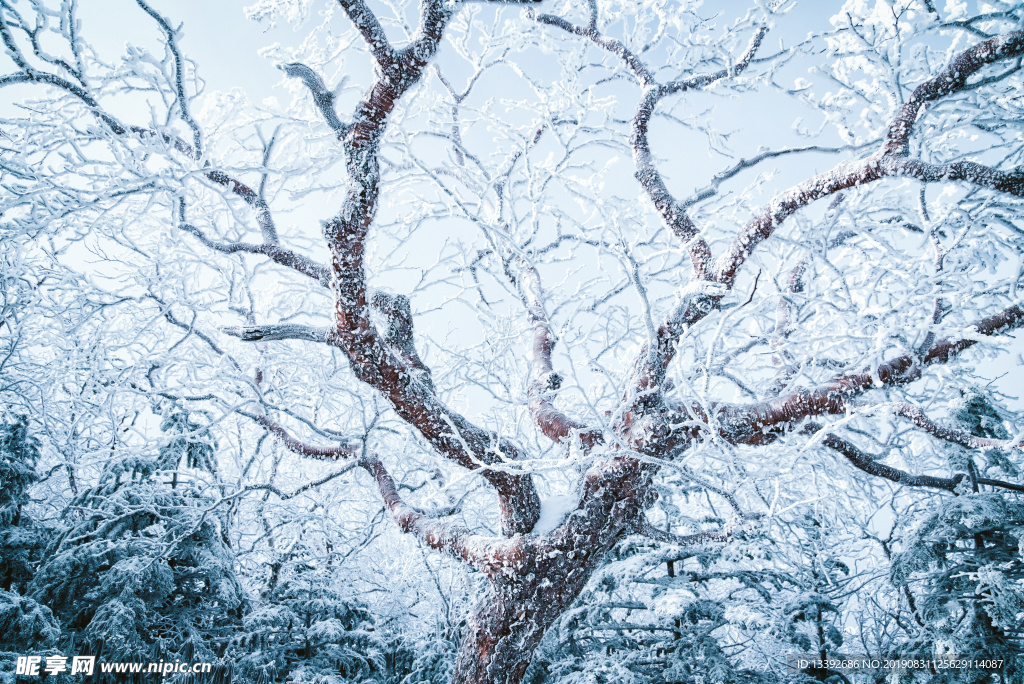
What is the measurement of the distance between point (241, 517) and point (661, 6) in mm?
8049

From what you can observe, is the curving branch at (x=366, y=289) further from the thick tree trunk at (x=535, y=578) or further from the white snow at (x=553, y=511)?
the thick tree trunk at (x=535, y=578)

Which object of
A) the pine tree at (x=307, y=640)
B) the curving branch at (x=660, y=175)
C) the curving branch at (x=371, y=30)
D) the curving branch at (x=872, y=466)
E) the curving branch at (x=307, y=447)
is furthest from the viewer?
the curving branch at (x=307, y=447)

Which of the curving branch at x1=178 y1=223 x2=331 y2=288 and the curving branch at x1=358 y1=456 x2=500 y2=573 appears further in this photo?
the curving branch at x1=178 y1=223 x2=331 y2=288

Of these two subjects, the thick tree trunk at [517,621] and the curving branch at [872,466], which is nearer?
the thick tree trunk at [517,621]

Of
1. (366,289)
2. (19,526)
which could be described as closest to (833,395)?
(366,289)

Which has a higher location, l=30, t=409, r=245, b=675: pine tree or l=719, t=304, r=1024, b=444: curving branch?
l=719, t=304, r=1024, b=444: curving branch

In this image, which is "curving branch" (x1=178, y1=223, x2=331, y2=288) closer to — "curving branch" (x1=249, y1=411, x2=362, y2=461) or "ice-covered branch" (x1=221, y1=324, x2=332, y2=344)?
"ice-covered branch" (x1=221, y1=324, x2=332, y2=344)

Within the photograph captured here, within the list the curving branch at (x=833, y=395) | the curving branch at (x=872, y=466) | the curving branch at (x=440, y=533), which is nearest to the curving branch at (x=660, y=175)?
the curving branch at (x=833, y=395)

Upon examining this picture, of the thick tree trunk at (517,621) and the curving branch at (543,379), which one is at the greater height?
the curving branch at (543,379)

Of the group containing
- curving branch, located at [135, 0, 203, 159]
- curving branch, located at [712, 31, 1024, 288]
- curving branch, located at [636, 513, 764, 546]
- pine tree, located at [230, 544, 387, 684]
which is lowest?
pine tree, located at [230, 544, 387, 684]

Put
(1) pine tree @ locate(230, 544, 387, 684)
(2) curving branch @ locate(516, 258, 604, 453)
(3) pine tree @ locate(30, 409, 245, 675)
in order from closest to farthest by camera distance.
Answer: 1. (2) curving branch @ locate(516, 258, 604, 453)
2. (3) pine tree @ locate(30, 409, 245, 675)
3. (1) pine tree @ locate(230, 544, 387, 684)

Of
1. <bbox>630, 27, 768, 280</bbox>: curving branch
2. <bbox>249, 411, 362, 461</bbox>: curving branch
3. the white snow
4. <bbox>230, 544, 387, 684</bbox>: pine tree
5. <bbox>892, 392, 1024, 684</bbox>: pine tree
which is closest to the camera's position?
the white snow

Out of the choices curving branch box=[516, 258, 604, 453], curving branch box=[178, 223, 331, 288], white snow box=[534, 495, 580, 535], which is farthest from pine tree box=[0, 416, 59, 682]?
curving branch box=[516, 258, 604, 453]

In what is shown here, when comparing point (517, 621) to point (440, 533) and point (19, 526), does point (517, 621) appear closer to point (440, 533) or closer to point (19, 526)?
point (440, 533)
